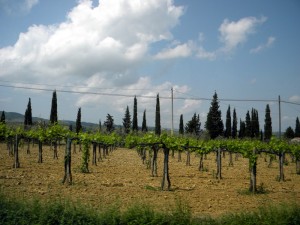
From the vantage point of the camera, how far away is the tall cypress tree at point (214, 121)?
63562 millimetres

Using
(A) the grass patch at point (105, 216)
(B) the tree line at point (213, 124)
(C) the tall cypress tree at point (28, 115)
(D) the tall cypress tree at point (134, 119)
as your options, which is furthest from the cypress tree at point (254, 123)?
(A) the grass patch at point (105, 216)

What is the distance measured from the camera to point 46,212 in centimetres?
730

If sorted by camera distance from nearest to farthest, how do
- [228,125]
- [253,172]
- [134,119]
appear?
[253,172]
[134,119]
[228,125]

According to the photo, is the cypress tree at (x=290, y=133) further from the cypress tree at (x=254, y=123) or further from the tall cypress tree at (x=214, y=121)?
the tall cypress tree at (x=214, y=121)

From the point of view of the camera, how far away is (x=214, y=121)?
209ft

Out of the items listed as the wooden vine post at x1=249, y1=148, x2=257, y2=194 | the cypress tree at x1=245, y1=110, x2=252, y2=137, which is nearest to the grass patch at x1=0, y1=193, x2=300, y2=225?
the wooden vine post at x1=249, y1=148, x2=257, y2=194

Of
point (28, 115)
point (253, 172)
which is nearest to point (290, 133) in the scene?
point (28, 115)

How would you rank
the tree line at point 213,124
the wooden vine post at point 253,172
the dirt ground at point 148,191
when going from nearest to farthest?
the dirt ground at point 148,191 → the wooden vine post at point 253,172 → the tree line at point 213,124

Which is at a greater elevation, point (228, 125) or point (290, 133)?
point (228, 125)

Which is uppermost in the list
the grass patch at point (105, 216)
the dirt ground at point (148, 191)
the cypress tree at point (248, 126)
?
the cypress tree at point (248, 126)

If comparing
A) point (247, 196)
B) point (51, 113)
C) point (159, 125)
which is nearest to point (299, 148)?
point (247, 196)

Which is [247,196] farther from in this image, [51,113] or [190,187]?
[51,113]

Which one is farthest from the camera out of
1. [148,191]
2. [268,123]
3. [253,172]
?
[268,123]

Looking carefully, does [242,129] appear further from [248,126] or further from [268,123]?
[268,123]
